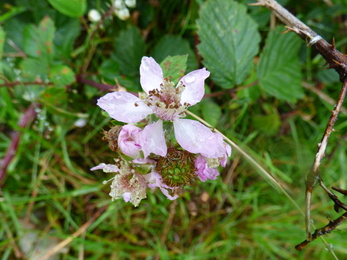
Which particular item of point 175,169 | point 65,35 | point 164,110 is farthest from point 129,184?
point 65,35

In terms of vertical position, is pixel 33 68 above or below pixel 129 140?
below

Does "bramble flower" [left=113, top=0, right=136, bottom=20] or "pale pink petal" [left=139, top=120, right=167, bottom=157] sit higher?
"bramble flower" [left=113, top=0, right=136, bottom=20]

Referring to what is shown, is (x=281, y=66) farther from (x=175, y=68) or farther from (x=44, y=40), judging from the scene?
(x=44, y=40)

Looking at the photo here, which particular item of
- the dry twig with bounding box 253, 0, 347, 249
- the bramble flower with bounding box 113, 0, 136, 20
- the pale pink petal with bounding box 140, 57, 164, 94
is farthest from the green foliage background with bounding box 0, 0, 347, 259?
the pale pink petal with bounding box 140, 57, 164, 94

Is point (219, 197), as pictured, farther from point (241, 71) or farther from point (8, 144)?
point (8, 144)

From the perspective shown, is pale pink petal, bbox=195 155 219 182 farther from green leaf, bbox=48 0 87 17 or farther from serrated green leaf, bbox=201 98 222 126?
green leaf, bbox=48 0 87 17

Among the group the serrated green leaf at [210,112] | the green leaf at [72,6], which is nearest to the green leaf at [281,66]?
the serrated green leaf at [210,112]

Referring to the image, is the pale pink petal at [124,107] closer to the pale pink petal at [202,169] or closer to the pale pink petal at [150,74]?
the pale pink petal at [150,74]
